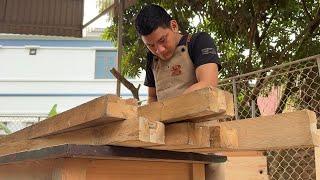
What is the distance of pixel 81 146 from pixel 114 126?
11 cm

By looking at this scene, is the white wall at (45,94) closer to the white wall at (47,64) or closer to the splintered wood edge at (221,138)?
the white wall at (47,64)

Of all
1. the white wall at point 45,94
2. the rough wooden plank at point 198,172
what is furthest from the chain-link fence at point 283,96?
the white wall at point 45,94

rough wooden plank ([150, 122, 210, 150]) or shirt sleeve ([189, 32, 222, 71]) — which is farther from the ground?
shirt sleeve ([189, 32, 222, 71])

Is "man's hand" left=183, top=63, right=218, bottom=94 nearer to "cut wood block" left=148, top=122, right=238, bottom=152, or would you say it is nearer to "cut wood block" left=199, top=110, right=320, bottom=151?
"cut wood block" left=199, top=110, right=320, bottom=151

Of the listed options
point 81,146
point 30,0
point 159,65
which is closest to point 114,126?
point 81,146

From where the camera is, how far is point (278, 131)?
1.45 meters

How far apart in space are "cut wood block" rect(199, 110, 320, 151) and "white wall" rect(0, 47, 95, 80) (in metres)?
16.1

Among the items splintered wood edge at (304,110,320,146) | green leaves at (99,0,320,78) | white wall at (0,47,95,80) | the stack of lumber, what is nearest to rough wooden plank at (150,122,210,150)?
the stack of lumber

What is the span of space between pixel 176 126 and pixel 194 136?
0.06 meters

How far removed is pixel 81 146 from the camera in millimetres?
1183

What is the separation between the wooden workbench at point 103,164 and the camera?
1211 millimetres

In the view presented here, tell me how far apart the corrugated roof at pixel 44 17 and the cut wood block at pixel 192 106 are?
17.2 feet

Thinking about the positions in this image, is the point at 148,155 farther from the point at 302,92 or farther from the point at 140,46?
the point at 140,46

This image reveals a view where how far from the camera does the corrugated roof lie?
6.12 metres
